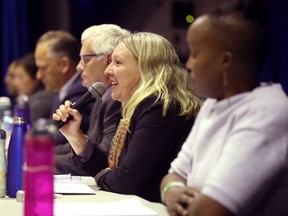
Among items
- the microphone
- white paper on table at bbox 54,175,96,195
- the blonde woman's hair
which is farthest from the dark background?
white paper on table at bbox 54,175,96,195

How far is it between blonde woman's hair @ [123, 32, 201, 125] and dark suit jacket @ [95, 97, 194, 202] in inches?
1.9

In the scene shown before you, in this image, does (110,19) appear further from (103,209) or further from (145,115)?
(103,209)

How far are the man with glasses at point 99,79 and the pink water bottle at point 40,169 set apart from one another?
1.36 meters

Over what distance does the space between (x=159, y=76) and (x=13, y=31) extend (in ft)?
11.6

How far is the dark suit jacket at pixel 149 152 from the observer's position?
2.20 meters

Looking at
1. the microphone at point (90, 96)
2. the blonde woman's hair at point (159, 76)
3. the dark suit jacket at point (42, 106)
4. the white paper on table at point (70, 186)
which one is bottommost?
the dark suit jacket at point (42, 106)

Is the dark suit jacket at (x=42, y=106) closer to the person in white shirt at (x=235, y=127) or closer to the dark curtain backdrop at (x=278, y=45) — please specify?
the dark curtain backdrop at (x=278, y=45)

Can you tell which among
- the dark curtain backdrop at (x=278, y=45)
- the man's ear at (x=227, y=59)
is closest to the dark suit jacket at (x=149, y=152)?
the man's ear at (x=227, y=59)

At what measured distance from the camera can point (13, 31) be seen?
5.68m

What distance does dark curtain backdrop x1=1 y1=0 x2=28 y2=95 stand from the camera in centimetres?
565

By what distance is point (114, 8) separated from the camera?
17.0 feet

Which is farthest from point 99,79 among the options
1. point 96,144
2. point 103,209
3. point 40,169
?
point 40,169

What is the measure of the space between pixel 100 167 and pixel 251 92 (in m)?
1.25

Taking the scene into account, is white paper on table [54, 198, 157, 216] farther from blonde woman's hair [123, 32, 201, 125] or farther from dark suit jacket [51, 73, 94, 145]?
dark suit jacket [51, 73, 94, 145]
